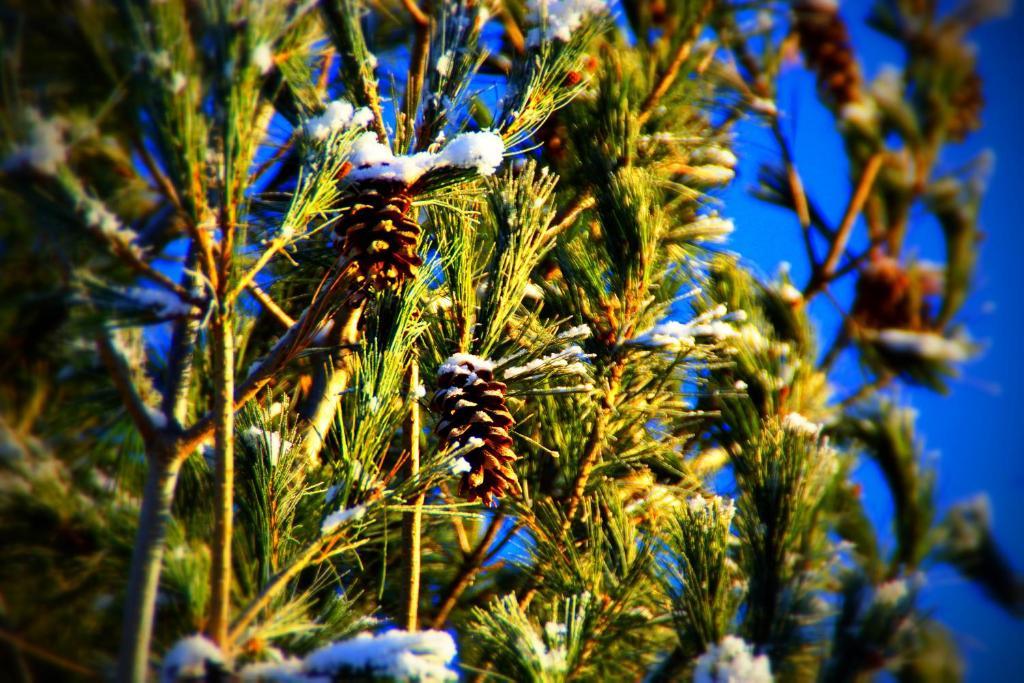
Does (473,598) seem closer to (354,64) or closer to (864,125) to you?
(354,64)

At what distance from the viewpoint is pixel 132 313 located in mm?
833

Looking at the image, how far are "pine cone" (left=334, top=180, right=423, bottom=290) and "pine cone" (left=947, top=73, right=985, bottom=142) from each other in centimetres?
269

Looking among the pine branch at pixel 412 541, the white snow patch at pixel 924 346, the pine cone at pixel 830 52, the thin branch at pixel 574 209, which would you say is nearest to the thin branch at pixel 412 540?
the pine branch at pixel 412 541

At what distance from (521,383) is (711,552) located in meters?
0.38

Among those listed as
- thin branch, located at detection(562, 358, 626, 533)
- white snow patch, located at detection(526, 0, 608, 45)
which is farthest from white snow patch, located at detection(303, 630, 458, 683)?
white snow patch, located at detection(526, 0, 608, 45)

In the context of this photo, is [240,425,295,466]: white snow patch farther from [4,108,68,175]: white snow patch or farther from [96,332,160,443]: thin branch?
[4,108,68,175]: white snow patch

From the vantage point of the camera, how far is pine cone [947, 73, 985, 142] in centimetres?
308

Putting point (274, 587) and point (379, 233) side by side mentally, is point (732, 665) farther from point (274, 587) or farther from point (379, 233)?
point (379, 233)

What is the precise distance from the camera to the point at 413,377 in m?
1.26

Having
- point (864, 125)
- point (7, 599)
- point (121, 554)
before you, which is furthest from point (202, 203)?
point (864, 125)

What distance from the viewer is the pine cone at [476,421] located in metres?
1.14

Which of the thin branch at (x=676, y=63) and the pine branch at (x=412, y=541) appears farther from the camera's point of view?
the thin branch at (x=676, y=63)

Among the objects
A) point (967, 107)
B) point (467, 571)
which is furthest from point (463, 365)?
point (967, 107)

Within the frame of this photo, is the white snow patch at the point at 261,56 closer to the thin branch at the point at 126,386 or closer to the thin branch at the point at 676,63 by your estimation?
the thin branch at the point at 126,386
